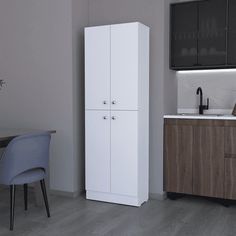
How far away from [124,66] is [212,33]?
1.14m

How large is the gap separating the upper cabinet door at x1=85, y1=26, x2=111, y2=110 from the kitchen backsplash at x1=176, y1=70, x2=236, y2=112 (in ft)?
3.64

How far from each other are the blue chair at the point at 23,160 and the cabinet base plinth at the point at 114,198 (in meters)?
0.84

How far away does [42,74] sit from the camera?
4.08 m

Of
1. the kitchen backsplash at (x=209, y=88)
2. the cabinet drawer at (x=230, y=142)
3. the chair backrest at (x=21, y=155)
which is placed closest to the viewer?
the chair backrest at (x=21, y=155)

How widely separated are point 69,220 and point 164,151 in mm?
1325

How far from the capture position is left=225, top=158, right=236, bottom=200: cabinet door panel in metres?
3.52

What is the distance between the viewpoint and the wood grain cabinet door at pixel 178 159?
12.2 feet

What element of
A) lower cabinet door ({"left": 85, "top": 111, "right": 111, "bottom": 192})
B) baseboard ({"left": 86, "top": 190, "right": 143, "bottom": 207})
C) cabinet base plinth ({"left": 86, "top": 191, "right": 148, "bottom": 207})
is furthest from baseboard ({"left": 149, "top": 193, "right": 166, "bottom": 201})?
lower cabinet door ({"left": 85, "top": 111, "right": 111, "bottom": 192})

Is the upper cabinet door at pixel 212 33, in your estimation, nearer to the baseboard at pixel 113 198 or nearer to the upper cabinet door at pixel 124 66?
the upper cabinet door at pixel 124 66

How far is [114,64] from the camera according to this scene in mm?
3645

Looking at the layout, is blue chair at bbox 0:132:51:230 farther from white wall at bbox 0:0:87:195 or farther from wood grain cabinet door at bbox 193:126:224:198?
wood grain cabinet door at bbox 193:126:224:198

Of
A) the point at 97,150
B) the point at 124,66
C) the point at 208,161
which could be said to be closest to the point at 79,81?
the point at 124,66

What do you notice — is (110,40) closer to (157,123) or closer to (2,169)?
(157,123)

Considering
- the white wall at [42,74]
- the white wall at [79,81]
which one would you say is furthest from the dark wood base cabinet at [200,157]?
the white wall at [42,74]
